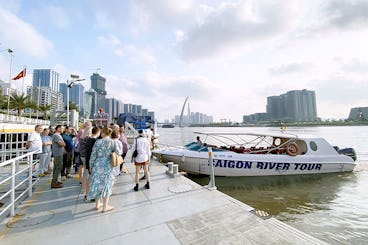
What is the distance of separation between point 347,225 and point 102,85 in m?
137

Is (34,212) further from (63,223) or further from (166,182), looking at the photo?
(166,182)

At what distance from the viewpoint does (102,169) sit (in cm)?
397

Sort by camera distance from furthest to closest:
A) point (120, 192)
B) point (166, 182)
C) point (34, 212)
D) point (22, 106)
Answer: point (22, 106)
point (166, 182)
point (120, 192)
point (34, 212)

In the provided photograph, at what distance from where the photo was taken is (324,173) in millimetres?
11188

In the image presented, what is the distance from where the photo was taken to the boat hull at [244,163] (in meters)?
9.81

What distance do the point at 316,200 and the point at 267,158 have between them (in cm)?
290

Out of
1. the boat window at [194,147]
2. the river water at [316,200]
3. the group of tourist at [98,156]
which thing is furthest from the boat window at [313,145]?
the group of tourist at [98,156]

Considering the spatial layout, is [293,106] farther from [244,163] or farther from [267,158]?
[244,163]

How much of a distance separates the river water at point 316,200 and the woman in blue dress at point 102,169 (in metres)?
5.04

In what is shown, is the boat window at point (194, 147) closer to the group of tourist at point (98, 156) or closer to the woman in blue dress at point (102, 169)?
the group of tourist at point (98, 156)

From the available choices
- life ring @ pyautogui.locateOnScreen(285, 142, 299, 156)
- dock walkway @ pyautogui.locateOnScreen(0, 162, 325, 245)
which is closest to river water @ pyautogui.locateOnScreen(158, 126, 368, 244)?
life ring @ pyautogui.locateOnScreen(285, 142, 299, 156)

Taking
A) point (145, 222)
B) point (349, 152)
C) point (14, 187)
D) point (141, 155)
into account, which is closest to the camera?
point (145, 222)

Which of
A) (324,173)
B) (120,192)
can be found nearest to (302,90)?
(324,173)

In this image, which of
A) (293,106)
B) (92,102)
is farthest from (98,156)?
(293,106)
